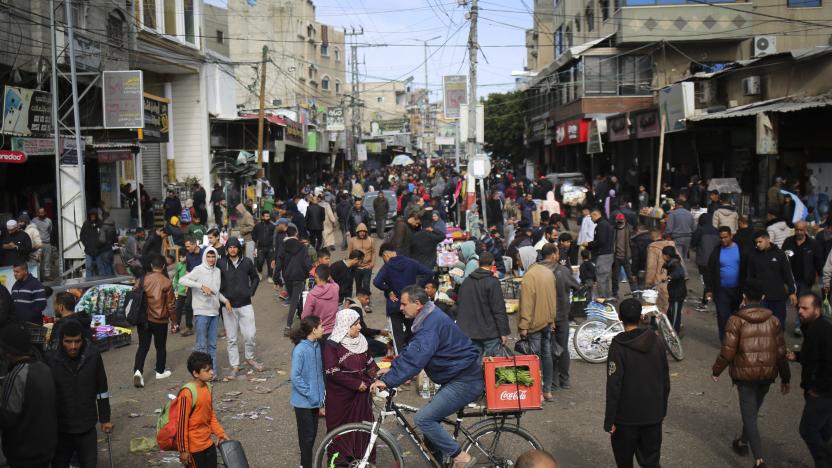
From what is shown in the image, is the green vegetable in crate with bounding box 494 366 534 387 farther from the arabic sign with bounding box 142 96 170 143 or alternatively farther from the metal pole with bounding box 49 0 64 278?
the arabic sign with bounding box 142 96 170 143

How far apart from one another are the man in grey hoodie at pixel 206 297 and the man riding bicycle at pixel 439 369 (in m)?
4.31

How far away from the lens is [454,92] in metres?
24.3

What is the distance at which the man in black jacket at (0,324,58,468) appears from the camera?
5.22 m

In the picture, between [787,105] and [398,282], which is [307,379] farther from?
[787,105]

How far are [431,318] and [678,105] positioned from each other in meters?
18.8

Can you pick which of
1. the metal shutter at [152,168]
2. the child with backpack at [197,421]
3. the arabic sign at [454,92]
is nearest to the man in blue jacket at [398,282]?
the child with backpack at [197,421]

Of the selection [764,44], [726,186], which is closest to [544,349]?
[726,186]

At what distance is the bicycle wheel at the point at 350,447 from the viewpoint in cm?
594

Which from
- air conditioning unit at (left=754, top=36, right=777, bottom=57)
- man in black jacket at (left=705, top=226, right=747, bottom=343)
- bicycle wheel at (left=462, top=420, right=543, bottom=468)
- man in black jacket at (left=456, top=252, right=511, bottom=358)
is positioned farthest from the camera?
air conditioning unit at (left=754, top=36, right=777, bottom=57)

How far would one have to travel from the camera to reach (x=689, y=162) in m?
28.2

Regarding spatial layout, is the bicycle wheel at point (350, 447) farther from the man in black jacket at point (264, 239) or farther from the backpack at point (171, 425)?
the man in black jacket at point (264, 239)

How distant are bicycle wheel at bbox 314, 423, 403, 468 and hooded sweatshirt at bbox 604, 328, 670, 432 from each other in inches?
64.3

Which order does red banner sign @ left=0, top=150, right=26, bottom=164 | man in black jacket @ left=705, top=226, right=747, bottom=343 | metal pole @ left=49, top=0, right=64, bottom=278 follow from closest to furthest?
man in black jacket @ left=705, top=226, right=747, bottom=343 < red banner sign @ left=0, top=150, right=26, bottom=164 < metal pole @ left=49, top=0, right=64, bottom=278

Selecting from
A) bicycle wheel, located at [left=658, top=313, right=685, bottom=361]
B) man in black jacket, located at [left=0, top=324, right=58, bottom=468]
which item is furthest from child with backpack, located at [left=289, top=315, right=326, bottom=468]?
bicycle wheel, located at [left=658, top=313, right=685, bottom=361]
